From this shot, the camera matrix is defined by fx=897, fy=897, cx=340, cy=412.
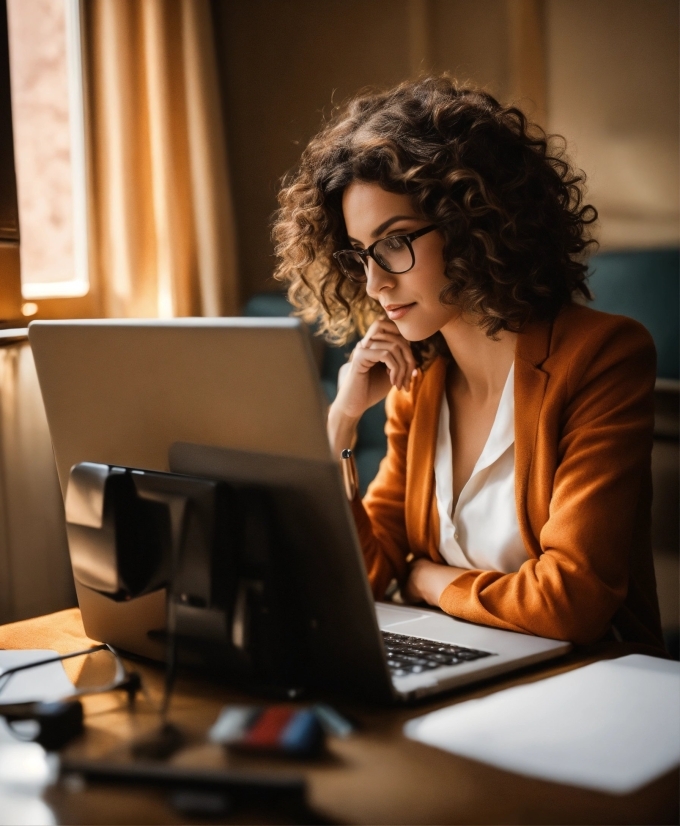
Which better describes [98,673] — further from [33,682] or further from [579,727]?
[579,727]

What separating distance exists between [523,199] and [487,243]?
4.3 inches

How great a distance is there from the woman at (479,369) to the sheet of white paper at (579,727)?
8.6 inches

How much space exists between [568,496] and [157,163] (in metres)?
1.61

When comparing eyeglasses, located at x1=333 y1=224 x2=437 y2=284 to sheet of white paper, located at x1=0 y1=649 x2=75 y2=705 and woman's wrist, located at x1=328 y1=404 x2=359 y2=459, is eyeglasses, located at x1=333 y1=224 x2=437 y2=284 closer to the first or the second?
woman's wrist, located at x1=328 y1=404 x2=359 y2=459

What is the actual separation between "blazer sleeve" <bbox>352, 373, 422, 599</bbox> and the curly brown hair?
0.80ft

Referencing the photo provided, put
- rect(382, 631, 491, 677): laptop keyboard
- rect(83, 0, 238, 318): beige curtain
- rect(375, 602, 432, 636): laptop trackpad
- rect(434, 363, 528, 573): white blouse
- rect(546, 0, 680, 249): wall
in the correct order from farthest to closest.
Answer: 1. rect(83, 0, 238, 318): beige curtain
2. rect(546, 0, 680, 249): wall
3. rect(434, 363, 528, 573): white blouse
4. rect(375, 602, 432, 636): laptop trackpad
5. rect(382, 631, 491, 677): laptop keyboard

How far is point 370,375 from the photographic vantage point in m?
1.54

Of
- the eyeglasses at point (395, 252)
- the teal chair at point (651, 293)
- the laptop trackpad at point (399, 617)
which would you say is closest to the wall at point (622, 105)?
the teal chair at point (651, 293)

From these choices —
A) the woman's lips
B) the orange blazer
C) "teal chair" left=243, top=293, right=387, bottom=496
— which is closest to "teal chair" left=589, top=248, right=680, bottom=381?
the orange blazer

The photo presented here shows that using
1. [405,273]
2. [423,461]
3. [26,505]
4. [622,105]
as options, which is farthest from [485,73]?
[26,505]

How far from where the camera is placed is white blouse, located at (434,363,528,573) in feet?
4.29

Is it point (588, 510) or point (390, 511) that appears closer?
point (588, 510)

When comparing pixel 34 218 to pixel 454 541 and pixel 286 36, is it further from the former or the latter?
pixel 454 541

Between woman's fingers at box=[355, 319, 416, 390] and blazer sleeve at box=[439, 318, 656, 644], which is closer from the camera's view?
blazer sleeve at box=[439, 318, 656, 644]
